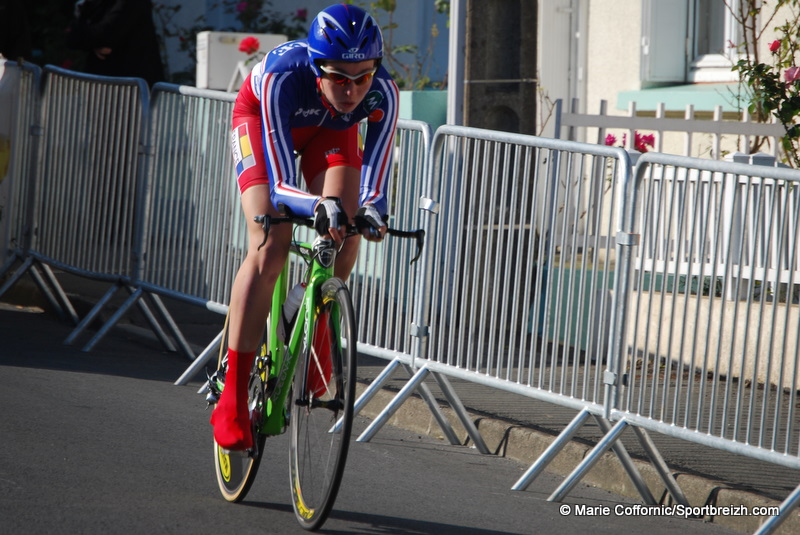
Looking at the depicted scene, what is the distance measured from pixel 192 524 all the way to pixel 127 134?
3949mm

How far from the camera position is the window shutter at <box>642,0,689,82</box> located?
10539 millimetres

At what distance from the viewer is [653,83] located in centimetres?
1066

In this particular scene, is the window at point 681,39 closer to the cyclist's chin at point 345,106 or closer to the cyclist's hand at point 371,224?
the cyclist's chin at point 345,106

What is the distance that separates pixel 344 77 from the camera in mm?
4566

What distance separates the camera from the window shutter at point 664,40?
10.5m

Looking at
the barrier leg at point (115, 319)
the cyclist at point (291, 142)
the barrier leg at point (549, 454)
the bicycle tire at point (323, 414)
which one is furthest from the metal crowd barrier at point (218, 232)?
the bicycle tire at point (323, 414)

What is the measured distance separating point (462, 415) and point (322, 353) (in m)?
1.81

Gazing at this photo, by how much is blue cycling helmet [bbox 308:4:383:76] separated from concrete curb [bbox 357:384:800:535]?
2.08 metres

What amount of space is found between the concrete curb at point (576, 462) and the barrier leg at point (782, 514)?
0.72 feet

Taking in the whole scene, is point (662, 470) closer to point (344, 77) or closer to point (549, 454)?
point (549, 454)

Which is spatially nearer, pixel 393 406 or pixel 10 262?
pixel 393 406

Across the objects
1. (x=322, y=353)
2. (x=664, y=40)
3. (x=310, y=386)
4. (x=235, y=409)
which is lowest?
(x=235, y=409)

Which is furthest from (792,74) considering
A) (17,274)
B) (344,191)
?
(17,274)

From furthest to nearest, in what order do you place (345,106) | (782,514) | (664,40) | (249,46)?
1. (249,46)
2. (664,40)
3. (345,106)
4. (782,514)
